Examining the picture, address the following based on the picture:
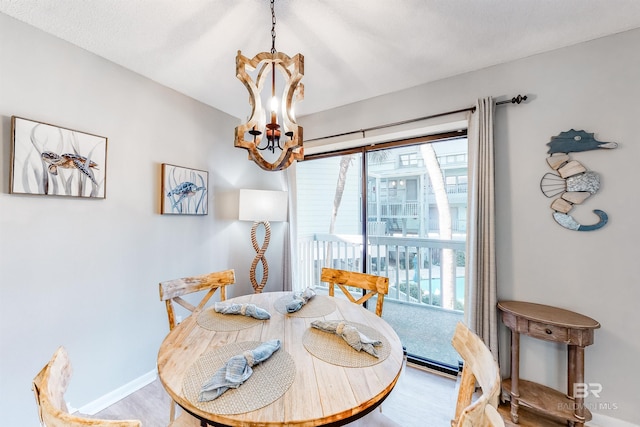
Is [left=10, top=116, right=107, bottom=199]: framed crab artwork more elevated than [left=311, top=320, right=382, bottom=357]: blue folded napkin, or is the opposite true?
[left=10, top=116, right=107, bottom=199]: framed crab artwork

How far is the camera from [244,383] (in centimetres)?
87

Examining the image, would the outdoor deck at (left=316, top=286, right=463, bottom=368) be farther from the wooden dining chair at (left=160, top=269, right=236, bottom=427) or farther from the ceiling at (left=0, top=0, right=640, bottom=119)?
the ceiling at (left=0, top=0, right=640, bottom=119)

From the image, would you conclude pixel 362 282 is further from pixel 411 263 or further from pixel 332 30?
pixel 332 30

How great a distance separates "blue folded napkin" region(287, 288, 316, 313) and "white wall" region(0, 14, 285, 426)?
1.33 meters

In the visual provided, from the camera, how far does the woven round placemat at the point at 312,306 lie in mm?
1493

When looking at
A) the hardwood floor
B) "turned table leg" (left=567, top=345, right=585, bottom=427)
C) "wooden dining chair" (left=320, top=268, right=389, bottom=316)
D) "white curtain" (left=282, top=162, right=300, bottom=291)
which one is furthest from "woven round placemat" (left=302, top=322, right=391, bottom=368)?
"white curtain" (left=282, top=162, right=300, bottom=291)

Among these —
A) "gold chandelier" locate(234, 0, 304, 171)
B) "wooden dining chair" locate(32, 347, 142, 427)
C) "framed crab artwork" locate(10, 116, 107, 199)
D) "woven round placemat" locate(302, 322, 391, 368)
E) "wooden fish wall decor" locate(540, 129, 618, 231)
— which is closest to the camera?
"wooden dining chair" locate(32, 347, 142, 427)

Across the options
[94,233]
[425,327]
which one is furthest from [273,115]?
[425,327]

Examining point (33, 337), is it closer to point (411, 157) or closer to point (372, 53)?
point (372, 53)

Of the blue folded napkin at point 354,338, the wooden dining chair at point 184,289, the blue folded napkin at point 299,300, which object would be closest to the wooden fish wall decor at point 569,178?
the blue folded napkin at point 354,338

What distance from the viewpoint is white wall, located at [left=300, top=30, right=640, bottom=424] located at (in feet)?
5.39

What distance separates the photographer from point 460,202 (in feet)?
8.18

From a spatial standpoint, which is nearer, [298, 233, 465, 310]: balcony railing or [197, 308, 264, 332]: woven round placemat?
[197, 308, 264, 332]: woven round placemat

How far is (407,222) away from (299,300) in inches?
68.4
